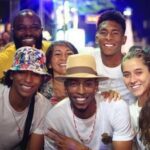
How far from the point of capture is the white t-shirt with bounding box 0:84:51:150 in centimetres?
392

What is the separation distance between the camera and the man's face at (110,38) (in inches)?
183

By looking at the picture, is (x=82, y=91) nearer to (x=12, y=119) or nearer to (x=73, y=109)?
(x=73, y=109)

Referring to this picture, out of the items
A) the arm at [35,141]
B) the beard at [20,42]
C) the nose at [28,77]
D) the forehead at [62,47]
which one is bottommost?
the arm at [35,141]

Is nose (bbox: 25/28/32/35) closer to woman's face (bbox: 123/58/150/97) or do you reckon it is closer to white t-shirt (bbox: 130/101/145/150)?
woman's face (bbox: 123/58/150/97)

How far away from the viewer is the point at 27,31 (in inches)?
187

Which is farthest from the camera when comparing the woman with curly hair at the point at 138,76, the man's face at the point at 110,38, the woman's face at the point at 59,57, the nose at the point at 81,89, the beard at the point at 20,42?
the beard at the point at 20,42

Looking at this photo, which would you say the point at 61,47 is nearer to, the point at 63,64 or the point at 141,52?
the point at 63,64

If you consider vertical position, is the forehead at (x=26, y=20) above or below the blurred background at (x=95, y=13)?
below

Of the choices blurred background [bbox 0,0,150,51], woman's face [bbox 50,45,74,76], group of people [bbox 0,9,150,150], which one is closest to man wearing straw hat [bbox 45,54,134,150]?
group of people [bbox 0,9,150,150]

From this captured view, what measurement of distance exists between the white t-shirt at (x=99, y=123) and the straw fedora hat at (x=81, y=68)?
0.31m

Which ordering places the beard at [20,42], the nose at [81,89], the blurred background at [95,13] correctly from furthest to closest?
the blurred background at [95,13], the beard at [20,42], the nose at [81,89]

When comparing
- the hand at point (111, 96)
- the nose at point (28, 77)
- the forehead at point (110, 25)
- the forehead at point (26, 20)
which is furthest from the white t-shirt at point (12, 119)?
the forehead at point (110, 25)

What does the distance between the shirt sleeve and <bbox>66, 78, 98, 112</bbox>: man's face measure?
0.28 m

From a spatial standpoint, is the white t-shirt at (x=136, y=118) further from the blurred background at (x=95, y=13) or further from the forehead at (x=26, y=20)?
the blurred background at (x=95, y=13)
